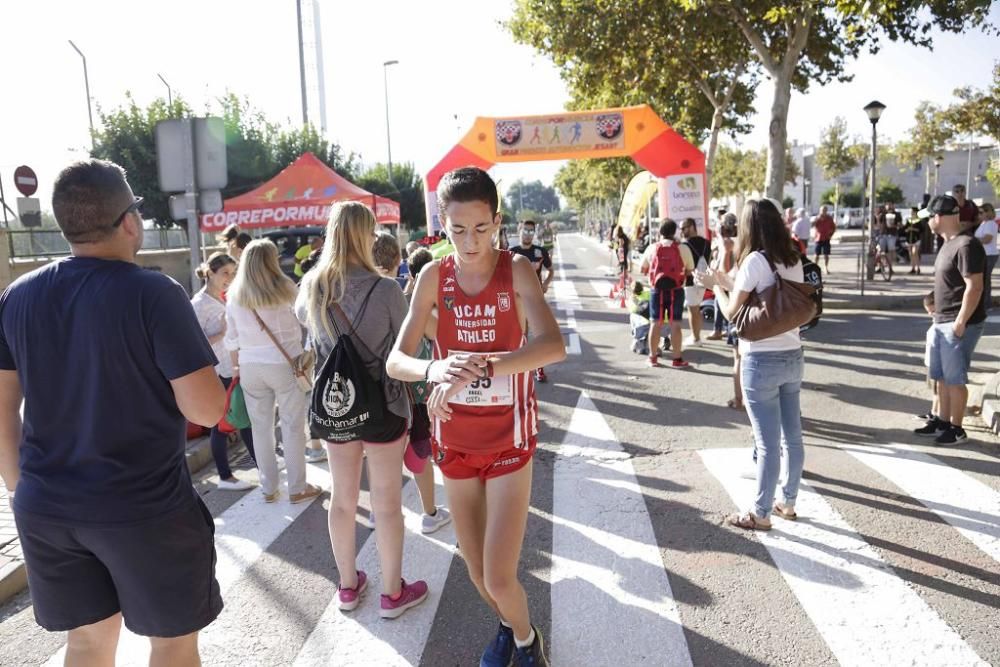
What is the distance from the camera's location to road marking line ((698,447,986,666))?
2932 millimetres

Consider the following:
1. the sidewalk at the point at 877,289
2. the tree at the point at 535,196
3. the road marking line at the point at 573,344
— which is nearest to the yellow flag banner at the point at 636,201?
the sidewalk at the point at 877,289

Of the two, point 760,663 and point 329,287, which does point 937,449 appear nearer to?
point 760,663

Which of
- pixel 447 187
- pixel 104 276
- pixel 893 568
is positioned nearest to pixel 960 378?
pixel 893 568

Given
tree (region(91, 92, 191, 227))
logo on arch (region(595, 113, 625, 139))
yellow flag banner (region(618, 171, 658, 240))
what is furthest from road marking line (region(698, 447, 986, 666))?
tree (region(91, 92, 191, 227))

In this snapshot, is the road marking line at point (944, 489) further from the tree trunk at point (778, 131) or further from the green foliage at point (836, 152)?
the green foliage at point (836, 152)

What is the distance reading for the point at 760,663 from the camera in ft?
9.48

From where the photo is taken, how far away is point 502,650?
283cm

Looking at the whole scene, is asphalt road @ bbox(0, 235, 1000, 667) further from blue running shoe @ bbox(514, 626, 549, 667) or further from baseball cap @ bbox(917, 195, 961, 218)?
baseball cap @ bbox(917, 195, 961, 218)

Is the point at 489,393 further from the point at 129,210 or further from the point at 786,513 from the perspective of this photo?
the point at 786,513

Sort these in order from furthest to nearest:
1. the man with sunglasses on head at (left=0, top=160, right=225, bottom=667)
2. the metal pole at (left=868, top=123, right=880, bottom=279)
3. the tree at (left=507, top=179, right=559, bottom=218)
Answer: the tree at (left=507, top=179, right=559, bottom=218)
the metal pole at (left=868, top=123, right=880, bottom=279)
the man with sunglasses on head at (left=0, top=160, right=225, bottom=667)

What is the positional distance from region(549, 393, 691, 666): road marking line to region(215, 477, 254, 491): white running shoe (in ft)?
7.96

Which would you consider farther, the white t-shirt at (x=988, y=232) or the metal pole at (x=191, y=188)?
the white t-shirt at (x=988, y=232)

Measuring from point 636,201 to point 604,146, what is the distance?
5.79 m

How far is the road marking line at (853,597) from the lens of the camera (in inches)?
115
